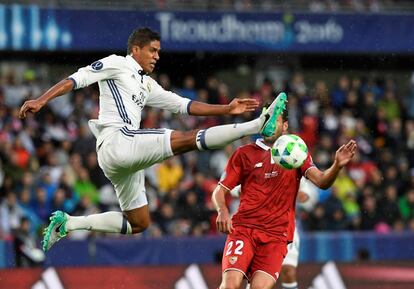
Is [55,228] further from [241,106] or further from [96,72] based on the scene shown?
[241,106]

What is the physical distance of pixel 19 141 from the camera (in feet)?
61.1

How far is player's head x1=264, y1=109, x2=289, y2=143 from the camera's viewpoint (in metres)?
10.7

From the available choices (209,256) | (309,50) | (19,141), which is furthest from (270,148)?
(309,50)

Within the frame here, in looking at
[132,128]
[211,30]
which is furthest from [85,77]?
[211,30]

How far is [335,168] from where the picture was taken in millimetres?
10000

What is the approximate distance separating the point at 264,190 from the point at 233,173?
0.32 meters

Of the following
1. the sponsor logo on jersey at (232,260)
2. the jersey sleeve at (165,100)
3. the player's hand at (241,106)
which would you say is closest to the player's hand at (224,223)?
the sponsor logo on jersey at (232,260)

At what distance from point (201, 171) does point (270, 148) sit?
866cm

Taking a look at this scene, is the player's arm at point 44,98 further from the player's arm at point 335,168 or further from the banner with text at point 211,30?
the banner with text at point 211,30

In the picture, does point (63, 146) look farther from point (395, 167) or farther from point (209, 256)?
point (395, 167)

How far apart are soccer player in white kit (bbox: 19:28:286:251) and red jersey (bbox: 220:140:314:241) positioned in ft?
1.25

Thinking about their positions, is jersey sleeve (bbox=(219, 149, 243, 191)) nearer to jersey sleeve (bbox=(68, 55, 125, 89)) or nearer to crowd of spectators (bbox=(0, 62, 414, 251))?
jersey sleeve (bbox=(68, 55, 125, 89))

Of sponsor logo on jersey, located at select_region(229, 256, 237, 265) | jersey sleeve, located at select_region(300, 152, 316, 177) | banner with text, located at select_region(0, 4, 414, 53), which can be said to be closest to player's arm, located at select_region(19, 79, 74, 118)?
sponsor logo on jersey, located at select_region(229, 256, 237, 265)

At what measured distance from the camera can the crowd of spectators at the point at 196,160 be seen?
1783cm
